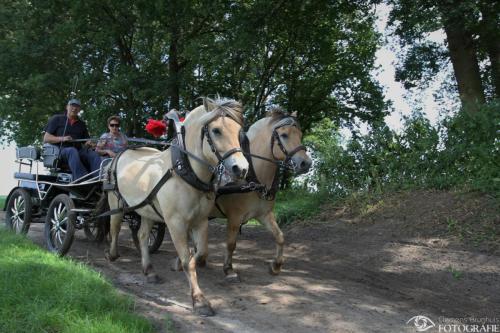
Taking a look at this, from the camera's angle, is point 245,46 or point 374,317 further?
point 245,46

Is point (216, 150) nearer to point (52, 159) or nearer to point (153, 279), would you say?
point (153, 279)

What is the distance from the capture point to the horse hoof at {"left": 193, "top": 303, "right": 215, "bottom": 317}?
14.8 feet

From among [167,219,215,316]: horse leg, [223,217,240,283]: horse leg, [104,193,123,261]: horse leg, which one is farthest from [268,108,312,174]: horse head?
[104,193,123,261]: horse leg

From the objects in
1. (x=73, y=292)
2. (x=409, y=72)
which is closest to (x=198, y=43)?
(x=409, y=72)

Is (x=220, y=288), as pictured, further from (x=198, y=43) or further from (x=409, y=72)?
(x=409, y=72)

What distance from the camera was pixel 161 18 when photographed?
15297 millimetres

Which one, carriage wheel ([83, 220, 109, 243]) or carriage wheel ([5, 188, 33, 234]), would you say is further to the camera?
carriage wheel ([83, 220, 109, 243])

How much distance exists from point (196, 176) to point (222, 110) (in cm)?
73

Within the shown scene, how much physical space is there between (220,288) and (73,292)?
1.81 meters

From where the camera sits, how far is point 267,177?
20.4 ft

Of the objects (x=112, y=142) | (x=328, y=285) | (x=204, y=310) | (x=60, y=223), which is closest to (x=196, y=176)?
(x=204, y=310)

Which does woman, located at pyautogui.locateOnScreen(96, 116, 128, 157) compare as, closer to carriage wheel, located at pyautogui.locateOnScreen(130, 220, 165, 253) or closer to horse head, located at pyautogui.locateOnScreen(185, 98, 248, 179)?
carriage wheel, located at pyautogui.locateOnScreen(130, 220, 165, 253)

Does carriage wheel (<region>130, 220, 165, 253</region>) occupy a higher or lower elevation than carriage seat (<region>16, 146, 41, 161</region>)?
lower

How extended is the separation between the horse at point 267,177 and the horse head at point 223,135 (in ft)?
4.33
